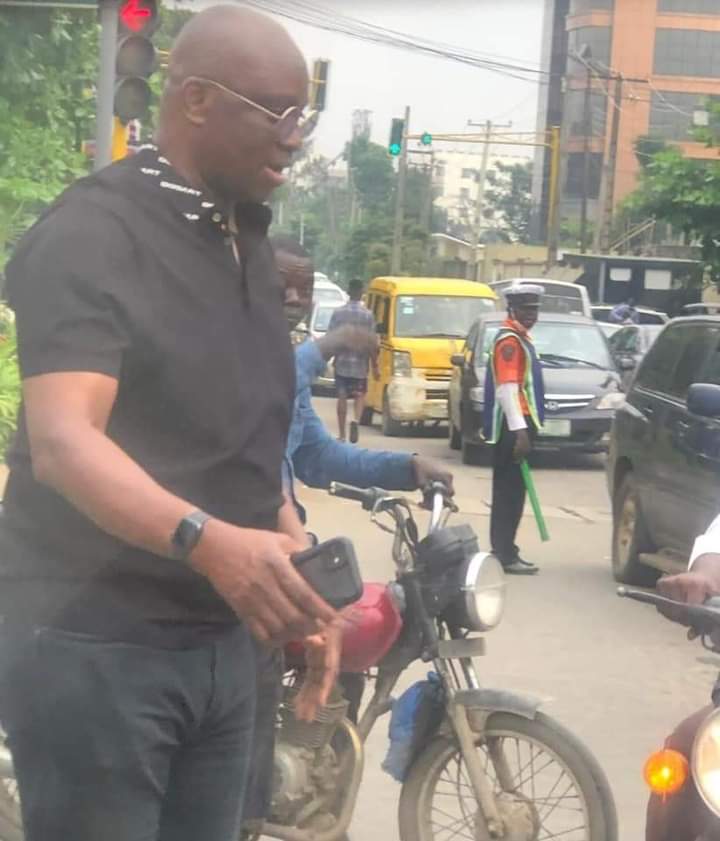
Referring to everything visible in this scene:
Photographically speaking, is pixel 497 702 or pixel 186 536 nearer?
pixel 186 536

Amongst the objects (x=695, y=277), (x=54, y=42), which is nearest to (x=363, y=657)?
(x=54, y=42)

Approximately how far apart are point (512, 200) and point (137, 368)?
9153cm

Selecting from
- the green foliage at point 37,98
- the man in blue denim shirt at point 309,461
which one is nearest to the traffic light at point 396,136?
the green foliage at point 37,98

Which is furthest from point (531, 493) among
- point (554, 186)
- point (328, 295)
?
point (554, 186)

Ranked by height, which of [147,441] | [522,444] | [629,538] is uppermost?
[147,441]

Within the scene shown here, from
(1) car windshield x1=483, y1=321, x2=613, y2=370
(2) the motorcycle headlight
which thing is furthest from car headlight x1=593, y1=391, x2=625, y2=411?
(2) the motorcycle headlight

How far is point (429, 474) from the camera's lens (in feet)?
14.8

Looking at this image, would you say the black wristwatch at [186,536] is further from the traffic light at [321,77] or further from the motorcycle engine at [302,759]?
the traffic light at [321,77]

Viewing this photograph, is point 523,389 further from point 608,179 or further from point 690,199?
point 608,179

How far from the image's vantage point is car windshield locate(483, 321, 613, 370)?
1836cm

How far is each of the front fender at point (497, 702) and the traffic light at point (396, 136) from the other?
29.7 meters

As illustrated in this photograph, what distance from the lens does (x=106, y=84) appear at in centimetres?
1015

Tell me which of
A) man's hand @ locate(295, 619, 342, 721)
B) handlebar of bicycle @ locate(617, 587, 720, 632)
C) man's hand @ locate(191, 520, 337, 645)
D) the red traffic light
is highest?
the red traffic light

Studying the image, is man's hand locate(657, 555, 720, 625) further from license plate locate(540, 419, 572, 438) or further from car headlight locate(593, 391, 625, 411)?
car headlight locate(593, 391, 625, 411)
